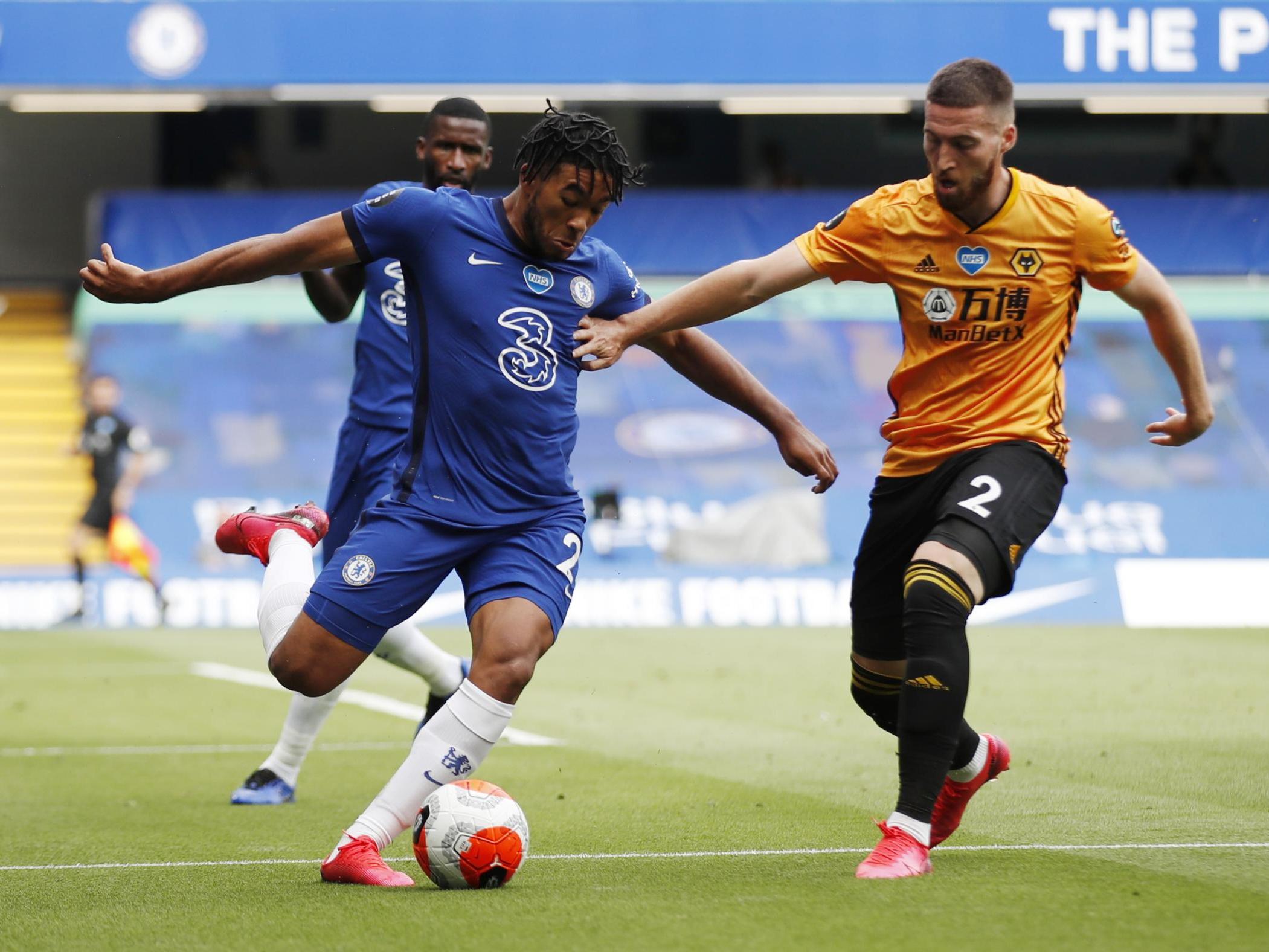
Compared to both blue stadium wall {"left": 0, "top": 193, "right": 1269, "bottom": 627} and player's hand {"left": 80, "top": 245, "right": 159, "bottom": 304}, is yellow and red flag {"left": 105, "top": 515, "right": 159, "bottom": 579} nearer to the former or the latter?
blue stadium wall {"left": 0, "top": 193, "right": 1269, "bottom": 627}

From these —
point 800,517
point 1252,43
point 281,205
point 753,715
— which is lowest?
point 800,517

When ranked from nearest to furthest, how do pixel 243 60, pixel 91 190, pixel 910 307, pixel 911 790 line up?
pixel 911 790 → pixel 910 307 → pixel 243 60 → pixel 91 190

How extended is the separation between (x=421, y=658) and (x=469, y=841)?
2.30m

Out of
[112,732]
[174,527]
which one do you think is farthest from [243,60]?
[112,732]

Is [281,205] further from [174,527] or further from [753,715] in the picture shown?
[753,715]

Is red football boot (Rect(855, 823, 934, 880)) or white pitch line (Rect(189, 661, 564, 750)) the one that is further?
white pitch line (Rect(189, 661, 564, 750))

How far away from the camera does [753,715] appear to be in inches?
366

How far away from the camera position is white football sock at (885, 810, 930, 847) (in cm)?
446

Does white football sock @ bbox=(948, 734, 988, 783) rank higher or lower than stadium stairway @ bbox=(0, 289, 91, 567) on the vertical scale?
higher

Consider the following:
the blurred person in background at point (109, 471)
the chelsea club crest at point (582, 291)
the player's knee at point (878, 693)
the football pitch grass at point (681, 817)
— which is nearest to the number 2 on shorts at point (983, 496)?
the player's knee at point (878, 693)

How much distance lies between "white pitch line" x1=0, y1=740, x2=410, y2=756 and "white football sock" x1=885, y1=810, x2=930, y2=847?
13.3 feet

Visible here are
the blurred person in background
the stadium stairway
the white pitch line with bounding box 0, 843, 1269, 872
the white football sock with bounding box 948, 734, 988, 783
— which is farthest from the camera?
the stadium stairway

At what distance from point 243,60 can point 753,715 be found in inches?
492

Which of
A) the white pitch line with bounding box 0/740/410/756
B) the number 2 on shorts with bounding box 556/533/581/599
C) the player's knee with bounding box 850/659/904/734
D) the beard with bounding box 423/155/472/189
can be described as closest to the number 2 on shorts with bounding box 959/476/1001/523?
the player's knee with bounding box 850/659/904/734
